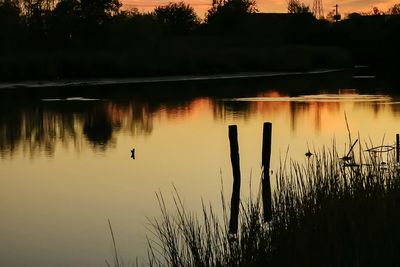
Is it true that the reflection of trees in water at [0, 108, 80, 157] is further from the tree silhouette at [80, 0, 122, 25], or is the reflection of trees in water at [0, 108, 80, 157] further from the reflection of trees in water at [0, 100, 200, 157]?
the tree silhouette at [80, 0, 122, 25]

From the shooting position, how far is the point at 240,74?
2131 inches

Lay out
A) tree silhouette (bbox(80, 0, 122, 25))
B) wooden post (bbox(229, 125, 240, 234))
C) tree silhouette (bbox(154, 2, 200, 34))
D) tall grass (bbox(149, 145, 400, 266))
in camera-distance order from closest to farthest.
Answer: tall grass (bbox(149, 145, 400, 266)) < wooden post (bbox(229, 125, 240, 234)) < tree silhouette (bbox(80, 0, 122, 25)) < tree silhouette (bbox(154, 2, 200, 34))

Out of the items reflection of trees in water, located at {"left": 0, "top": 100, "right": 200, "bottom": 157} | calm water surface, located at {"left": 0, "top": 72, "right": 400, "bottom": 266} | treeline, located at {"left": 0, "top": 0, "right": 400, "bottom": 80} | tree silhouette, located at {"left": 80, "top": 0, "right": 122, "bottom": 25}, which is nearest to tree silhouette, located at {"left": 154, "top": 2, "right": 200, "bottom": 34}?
treeline, located at {"left": 0, "top": 0, "right": 400, "bottom": 80}

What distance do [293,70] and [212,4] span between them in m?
27.6

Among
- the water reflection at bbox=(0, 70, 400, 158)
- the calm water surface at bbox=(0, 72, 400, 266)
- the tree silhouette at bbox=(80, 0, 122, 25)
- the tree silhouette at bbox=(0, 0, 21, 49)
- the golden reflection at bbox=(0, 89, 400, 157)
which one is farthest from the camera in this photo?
the tree silhouette at bbox=(80, 0, 122, 25)

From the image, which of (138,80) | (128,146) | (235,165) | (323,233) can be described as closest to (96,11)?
(138,80)

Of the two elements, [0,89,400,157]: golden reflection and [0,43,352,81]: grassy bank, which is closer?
[0,89,400,157]: golden reflection

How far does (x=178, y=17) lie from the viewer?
80625 mm

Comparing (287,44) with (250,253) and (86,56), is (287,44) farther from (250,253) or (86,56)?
(250,253)

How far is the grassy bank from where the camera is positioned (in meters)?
46.5

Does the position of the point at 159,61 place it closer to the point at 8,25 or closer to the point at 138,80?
the point at 138,80

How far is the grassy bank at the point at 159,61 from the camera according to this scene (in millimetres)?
46500

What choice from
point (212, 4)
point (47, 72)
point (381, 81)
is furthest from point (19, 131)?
point (212, 4)

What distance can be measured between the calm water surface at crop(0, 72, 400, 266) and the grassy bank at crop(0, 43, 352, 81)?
394cm
